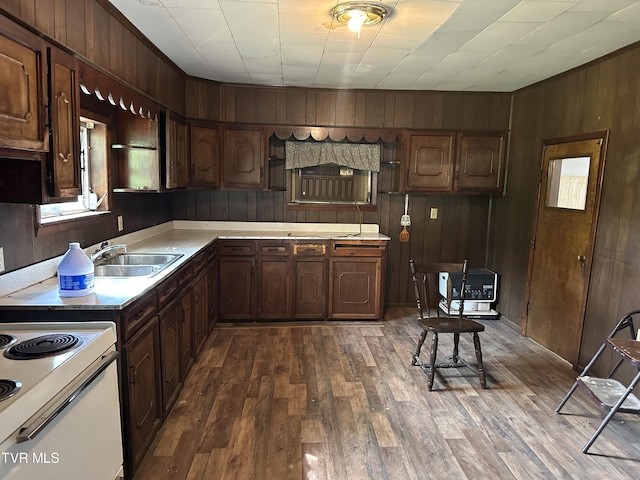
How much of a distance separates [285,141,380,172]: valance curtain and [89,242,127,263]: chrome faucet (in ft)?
6.83

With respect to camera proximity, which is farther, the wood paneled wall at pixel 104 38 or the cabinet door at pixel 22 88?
the wood paneled wall at pixel 104 38

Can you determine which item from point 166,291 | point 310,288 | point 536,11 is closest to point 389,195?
point 310,288

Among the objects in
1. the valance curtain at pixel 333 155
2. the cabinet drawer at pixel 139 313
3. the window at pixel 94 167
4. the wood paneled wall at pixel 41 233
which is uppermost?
the valance curtain at pixel 333 155

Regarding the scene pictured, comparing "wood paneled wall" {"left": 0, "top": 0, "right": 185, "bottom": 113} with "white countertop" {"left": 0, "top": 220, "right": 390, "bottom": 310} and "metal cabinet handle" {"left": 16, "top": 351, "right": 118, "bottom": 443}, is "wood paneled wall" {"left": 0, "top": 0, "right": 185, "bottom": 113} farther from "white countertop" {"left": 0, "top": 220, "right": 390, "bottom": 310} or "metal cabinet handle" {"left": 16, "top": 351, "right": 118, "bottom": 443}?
"metal cabinet handle" {"left": 16, "top": 351, "right": 118, "bottom": 443}

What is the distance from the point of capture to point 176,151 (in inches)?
147

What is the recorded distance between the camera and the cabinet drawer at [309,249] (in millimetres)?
4273

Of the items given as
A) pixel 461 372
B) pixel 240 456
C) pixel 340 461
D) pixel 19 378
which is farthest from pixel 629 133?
pixel 19 378

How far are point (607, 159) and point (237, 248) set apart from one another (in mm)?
3239

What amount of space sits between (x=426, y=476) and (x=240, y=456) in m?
0.98

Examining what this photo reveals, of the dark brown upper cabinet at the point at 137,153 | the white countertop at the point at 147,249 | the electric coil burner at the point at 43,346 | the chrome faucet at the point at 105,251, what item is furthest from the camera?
the dark brown upper cabinet at the point at 137,153

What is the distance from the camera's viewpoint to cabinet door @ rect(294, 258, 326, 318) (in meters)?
4.32

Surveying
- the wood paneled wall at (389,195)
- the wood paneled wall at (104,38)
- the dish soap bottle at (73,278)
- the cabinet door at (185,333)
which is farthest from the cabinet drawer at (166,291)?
the wood paneled wall at (389,195)

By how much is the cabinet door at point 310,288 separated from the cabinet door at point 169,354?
167cm

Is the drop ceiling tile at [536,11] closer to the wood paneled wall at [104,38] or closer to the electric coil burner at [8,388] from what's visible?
the wood paneled wall at [104,38]
